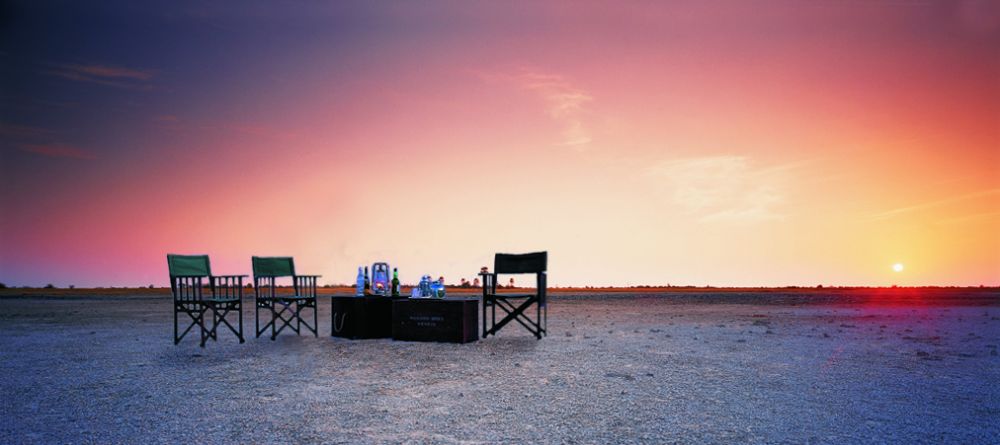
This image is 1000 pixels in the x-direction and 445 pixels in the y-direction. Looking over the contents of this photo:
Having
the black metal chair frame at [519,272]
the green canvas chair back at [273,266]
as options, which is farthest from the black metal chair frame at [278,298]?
the black metal chair frame at [519,272]

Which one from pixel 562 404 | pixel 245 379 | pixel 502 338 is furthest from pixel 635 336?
pixel 245 379

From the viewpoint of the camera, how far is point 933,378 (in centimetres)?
606

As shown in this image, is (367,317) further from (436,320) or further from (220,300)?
(220,300)

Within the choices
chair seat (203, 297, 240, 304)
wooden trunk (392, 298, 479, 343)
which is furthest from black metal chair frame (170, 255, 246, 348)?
wooden trunk (392, 298, 479, 343)

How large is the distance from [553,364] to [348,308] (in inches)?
157

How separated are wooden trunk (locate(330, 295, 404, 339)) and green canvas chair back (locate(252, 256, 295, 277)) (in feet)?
3.36

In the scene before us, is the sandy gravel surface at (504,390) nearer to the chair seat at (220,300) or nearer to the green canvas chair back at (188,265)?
the chair seat at (220,300)

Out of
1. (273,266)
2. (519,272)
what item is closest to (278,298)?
(273,266)

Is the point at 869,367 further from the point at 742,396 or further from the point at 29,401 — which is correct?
the point at 29,401

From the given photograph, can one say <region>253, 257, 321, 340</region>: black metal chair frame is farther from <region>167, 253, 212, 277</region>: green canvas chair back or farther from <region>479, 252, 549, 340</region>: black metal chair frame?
<region>479, 252, 549, 340</region>: black metal chair frame

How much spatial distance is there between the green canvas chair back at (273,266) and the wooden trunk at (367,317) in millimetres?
1023

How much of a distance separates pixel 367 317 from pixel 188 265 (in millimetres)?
2652

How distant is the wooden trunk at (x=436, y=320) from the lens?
8766mm

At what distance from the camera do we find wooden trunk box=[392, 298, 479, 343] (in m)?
8.77
